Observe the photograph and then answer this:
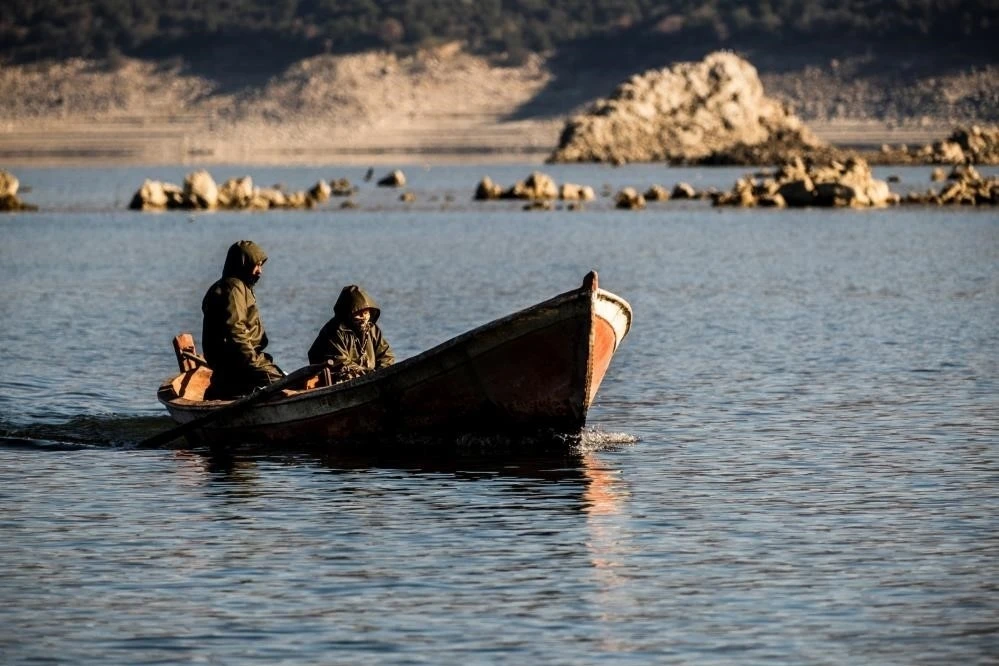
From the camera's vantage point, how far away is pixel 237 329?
21719mm

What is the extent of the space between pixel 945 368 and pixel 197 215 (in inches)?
2670

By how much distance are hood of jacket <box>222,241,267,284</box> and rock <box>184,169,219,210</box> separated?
250 feet

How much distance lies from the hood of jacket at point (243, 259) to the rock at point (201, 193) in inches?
3001

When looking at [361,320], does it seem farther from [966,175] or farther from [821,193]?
[966,175]

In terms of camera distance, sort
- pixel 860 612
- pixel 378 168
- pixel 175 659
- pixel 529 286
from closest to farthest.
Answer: pixel 175 659 < pixel 860 612 < pixel 529 286 < pixel 378 168

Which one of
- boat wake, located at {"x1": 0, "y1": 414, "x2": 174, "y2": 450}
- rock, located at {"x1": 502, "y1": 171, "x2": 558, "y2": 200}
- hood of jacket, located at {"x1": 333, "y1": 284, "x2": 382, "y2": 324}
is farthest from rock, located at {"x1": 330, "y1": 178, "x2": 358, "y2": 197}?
hood of jacket, located at {"x1": 333, "y1": 284, "x2": 382, "y2": 324}

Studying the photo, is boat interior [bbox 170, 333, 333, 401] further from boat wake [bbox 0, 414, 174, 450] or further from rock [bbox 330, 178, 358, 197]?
rock [bbox 330, 178, 358, 197]

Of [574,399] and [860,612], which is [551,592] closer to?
[860,612]

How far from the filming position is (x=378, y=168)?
647ft

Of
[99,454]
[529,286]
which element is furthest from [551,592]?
[529,286]

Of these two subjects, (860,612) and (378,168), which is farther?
(378,168)

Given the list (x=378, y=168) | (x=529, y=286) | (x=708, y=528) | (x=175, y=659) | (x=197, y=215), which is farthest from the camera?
(x=378, y=168)

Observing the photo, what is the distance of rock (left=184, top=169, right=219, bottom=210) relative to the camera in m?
97.1

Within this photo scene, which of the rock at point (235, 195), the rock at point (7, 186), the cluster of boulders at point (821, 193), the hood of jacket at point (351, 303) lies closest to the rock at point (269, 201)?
the rock at point (235, 195)
